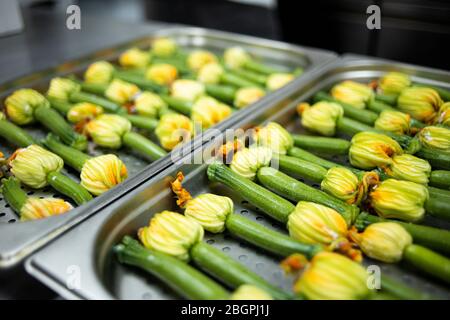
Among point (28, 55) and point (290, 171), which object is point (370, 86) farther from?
point (28, 55)

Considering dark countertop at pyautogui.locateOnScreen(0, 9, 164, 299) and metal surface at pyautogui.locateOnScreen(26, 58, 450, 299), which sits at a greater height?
dark countertop at pyautogui.locateOnScreen(0, 9, 164, 299)

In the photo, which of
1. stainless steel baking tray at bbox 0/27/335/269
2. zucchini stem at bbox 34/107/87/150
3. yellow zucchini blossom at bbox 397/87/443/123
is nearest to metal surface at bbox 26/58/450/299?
stainless steel baking tray at bbox 0/27/335/269

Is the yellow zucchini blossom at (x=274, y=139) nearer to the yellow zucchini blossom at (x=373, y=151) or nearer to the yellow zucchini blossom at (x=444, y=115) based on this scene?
the yellow zucchini blossom at (x=373, y=151)

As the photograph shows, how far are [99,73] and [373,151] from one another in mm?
1757

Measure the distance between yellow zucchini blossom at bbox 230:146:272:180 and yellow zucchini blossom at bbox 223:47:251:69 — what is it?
1199 millimetres

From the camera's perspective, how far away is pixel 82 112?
7.41 ft

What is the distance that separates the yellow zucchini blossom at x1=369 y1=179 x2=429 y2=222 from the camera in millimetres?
1475

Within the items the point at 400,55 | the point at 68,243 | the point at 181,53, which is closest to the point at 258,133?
the point at 68,243

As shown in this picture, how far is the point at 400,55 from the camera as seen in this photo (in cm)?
306

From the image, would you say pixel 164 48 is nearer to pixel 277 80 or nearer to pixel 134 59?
pixel 134 59

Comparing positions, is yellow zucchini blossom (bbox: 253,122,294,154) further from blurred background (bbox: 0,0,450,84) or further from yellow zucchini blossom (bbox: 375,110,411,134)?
blurred background (bbox: 0,0,450,84)

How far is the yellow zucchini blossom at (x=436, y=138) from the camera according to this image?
1.79 m
